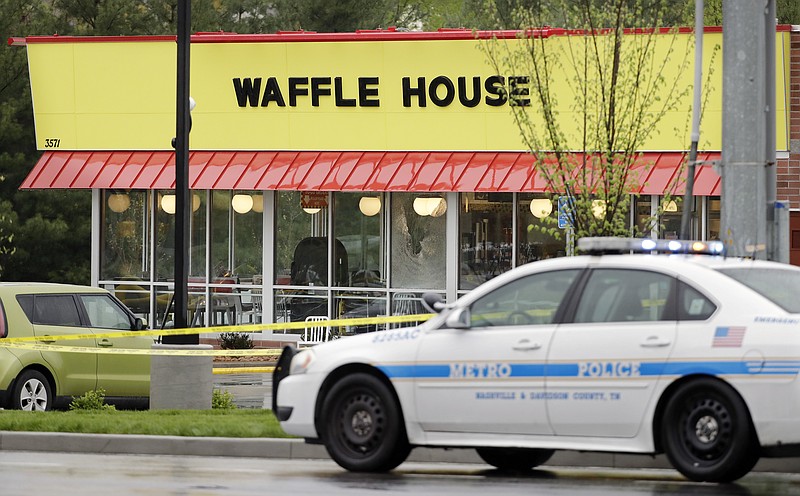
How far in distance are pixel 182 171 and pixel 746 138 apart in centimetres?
717

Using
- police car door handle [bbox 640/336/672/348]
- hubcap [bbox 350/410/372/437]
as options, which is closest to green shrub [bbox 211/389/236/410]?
hubcap [bbox 350/410/372/437]

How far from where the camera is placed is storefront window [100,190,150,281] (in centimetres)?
3044

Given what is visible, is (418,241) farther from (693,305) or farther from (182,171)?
(693,305)

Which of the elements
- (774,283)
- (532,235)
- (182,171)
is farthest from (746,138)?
(532,235)

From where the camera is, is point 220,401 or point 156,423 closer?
point 156,423

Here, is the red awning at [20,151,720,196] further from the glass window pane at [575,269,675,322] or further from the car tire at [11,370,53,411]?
the glass window pane at [575,269,675,322]

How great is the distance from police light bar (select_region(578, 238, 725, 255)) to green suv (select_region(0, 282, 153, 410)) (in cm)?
857

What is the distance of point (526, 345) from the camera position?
11.1 metres

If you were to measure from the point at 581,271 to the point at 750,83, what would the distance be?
252cm

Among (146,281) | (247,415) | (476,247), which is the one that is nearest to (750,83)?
(247,415)

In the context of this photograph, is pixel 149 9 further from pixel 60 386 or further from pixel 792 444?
pixel 792 444

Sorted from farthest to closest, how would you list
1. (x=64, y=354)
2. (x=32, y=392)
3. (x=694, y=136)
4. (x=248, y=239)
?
1. (x=248, y=239)
2. (x=64, y=354)
3. (x=32, y=392)
4. (x=694, y=136)

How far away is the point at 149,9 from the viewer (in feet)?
139

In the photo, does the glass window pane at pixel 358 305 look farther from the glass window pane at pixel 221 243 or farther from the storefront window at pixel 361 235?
the glass window pane at pixel 221 243
